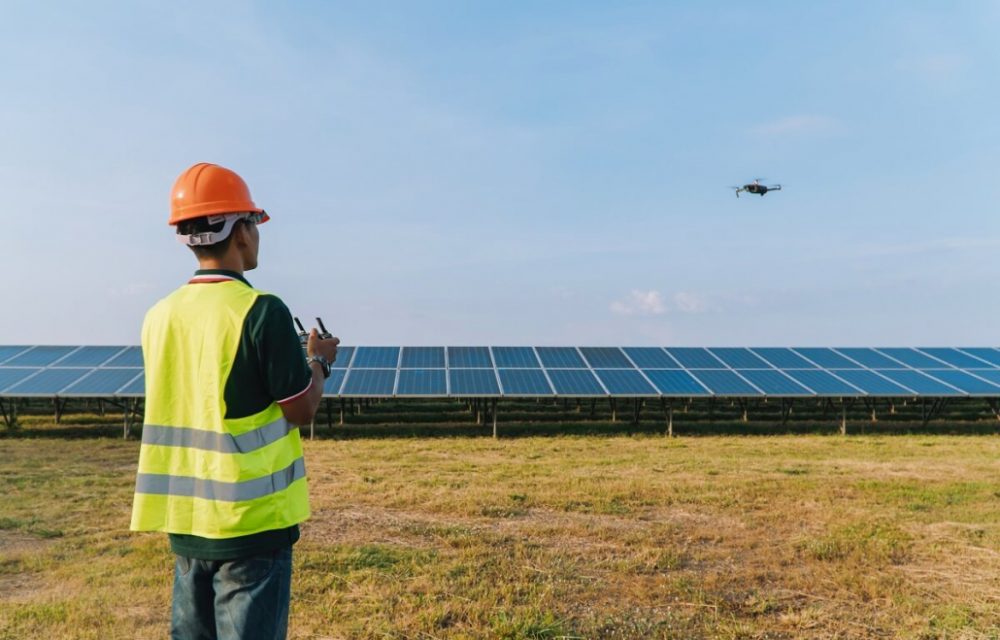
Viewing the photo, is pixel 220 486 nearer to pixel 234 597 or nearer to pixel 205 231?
pixel 234 597

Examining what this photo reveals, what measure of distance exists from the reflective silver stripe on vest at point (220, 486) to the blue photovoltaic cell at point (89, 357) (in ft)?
72.4

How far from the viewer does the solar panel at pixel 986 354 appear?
25150 millimetres

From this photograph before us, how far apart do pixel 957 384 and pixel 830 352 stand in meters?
4.46

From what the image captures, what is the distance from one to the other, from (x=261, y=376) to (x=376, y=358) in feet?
67.0

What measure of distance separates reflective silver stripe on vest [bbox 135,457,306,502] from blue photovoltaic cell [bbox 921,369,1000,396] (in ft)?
77.0

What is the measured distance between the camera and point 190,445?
2.86 meters

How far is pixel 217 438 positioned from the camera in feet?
9.12

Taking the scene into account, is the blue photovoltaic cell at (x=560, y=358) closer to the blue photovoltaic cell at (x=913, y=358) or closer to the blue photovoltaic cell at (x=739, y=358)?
the blue photovoltaic cell at (x=739, y=358)

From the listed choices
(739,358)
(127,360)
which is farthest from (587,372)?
(127,360)

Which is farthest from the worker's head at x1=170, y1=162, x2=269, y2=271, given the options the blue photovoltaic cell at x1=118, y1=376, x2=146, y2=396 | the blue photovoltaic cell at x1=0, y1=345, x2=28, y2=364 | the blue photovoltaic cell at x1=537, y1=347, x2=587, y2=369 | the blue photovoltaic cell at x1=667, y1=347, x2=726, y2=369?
the blue photovoltaic cell at x1=0, y1=345, x2=28, y2=364

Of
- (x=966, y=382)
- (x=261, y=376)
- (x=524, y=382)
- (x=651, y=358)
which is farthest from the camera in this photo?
(x=651, y=358)

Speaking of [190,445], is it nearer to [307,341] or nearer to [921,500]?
[307,341]

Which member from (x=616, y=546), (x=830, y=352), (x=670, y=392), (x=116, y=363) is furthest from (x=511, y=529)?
(x=830, y=352)

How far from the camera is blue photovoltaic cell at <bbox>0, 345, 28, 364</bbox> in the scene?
23250mm
